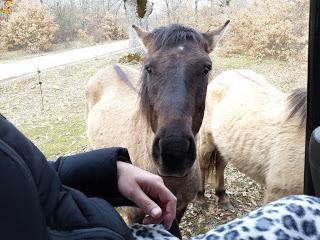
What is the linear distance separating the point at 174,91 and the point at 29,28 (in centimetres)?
234

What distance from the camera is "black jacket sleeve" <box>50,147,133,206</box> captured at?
855mm

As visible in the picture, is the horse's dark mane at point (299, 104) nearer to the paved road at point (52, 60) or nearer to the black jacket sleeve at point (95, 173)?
the black jacket sleeve at point (95, 173)

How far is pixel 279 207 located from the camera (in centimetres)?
74

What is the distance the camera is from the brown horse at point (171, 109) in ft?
4.13

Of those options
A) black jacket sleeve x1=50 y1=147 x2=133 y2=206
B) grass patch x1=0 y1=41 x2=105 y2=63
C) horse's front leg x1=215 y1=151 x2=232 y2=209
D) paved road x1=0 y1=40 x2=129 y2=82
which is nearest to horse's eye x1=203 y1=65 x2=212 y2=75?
black jacket sleeve x1=50 y1=147 x2=133 y2=206

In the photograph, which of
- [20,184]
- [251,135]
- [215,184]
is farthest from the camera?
[215,184]

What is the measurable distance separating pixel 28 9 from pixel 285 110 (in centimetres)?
227

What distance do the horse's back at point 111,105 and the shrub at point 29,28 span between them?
823mm

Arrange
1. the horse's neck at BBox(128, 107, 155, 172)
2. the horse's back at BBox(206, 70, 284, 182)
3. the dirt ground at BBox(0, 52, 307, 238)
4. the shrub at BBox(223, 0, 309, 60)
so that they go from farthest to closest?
1. the dirt ground at BBox(0, 52, 307, 238)
2. the shrub at BBox(223, 0, 309, 60)
3. the horse's back at BBox(206, 70, 284, 182)
4. the horse's neck at BBox(128, 107, 155, 172)

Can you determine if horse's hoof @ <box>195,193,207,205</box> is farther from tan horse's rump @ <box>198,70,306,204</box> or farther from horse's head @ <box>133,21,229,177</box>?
horse's head @ <box>133,21,229,177</box>

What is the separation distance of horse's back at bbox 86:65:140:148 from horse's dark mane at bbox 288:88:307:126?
2.61 ft

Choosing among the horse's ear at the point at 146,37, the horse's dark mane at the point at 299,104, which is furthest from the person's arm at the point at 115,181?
the horse's dark mane at the point at 299,104

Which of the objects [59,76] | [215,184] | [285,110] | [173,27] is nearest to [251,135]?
[285,110]

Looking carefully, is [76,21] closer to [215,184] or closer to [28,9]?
[28,9]
